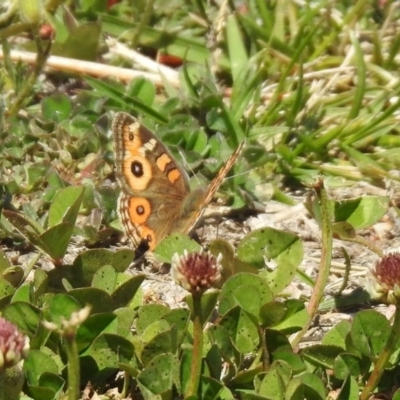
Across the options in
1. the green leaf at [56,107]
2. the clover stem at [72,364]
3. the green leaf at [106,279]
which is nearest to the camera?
the clover stem at [72,364]

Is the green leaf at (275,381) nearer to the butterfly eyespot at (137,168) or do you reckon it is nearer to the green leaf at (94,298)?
the green leaf at (94,298)

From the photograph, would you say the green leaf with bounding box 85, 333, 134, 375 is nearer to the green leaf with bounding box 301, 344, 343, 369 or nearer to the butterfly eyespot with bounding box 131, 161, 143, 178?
the green leaf with bounding box 301, 344, 343, 369

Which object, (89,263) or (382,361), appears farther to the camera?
(89,263)

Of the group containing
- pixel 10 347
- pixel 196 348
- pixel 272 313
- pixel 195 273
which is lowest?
pixel 272 313

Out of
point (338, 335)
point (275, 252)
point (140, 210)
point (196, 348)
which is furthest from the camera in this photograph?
point (140, 210)

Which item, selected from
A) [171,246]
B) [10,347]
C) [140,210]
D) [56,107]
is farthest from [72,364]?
[56,107]

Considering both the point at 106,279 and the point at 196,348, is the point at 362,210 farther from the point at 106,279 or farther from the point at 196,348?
the point at 196,348

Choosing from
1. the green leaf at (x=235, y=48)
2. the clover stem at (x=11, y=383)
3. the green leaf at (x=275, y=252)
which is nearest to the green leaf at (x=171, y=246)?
the green leaf at (x=275, y=252)
